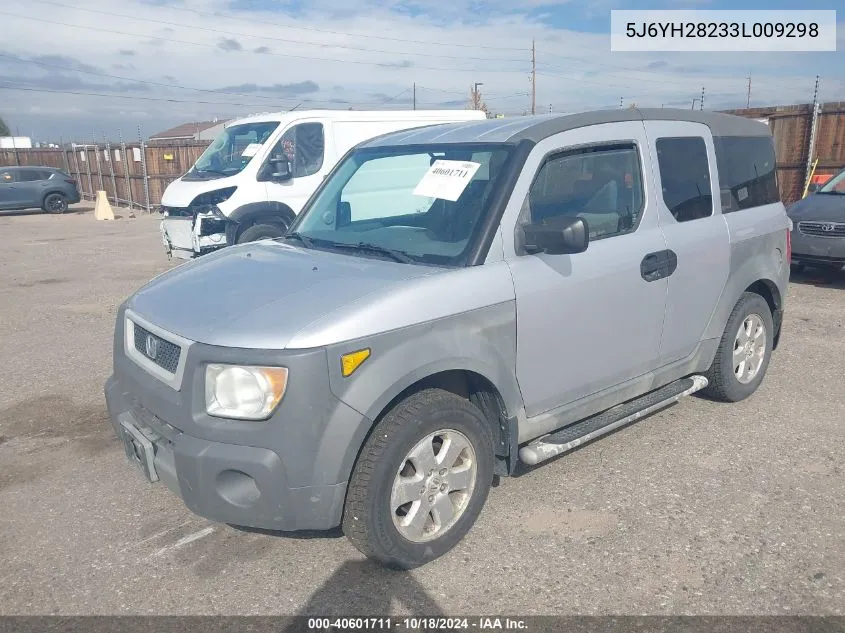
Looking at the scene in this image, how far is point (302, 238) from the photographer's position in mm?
4086

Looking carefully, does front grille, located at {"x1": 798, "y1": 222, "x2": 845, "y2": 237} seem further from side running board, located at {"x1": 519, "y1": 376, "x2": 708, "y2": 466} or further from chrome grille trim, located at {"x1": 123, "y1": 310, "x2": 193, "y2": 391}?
chrome grille trim, located at {"x1": 123, "y1": 310, "x2": 193, "y2": 391}

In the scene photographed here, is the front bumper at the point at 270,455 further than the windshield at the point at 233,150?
No

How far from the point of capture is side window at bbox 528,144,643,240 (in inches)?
→ 138

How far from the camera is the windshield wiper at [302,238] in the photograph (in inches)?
155

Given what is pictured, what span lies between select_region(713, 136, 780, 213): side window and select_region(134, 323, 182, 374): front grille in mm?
3440

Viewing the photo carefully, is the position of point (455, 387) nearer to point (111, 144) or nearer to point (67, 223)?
point (67, 223)

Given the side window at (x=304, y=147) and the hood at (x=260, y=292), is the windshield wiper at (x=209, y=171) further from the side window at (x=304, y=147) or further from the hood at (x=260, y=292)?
the hood at (x=260, y=292)

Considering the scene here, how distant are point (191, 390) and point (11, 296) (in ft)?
26.5

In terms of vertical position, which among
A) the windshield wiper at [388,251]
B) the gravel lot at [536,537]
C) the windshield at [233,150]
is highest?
the windshield at [233,150]

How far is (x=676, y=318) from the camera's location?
4133mm

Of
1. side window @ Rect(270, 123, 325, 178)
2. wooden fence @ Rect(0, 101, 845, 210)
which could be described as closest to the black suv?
wooden fence @ Rect(0, 101, 845, 210)

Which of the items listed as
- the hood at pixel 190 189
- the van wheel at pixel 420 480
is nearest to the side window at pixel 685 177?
the van wheel at pixel 420 480

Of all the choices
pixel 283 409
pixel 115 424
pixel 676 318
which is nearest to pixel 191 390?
pixel 283 409

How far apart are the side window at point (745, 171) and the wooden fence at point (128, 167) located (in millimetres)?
18556
